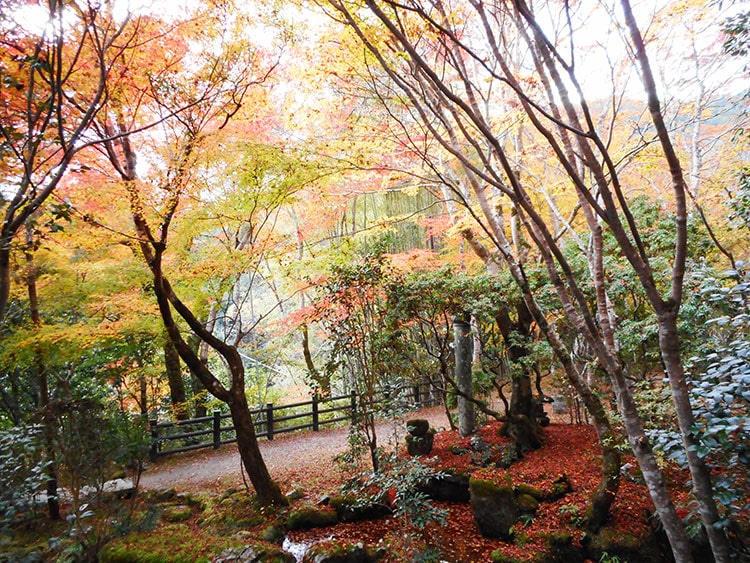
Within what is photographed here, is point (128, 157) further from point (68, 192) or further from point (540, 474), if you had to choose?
point (540, 474)

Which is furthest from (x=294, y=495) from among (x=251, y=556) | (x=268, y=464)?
(x=268, y=464)

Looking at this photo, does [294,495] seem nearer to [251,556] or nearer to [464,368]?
[251,556]

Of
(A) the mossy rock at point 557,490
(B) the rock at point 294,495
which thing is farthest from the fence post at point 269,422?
(A) the mossy rock at point 557,490

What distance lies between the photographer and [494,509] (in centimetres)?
442

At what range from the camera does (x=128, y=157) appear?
4.58 m

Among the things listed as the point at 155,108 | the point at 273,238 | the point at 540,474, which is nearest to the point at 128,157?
the point at 155,108

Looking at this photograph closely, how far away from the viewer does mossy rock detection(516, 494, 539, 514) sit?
172 inches

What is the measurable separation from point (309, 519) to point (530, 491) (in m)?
2.74

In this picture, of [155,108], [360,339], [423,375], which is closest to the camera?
[155,108]

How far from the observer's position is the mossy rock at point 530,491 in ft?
14.8

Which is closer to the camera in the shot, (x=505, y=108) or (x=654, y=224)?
(x=654, y=224)

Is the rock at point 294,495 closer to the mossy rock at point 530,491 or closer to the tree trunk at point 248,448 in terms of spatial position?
the tree trunk at point 248,448

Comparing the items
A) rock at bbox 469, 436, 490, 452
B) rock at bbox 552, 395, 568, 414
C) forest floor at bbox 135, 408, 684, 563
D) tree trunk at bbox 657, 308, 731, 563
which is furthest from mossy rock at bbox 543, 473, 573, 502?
rock at bbox 552, 395, 568, 414

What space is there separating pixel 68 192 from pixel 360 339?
4.11 metres
